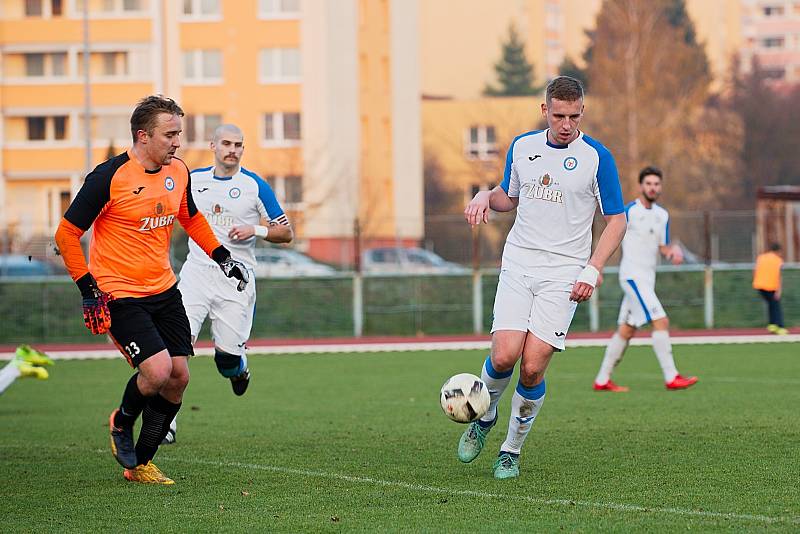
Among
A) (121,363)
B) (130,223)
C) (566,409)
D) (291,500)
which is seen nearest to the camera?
(291,500)

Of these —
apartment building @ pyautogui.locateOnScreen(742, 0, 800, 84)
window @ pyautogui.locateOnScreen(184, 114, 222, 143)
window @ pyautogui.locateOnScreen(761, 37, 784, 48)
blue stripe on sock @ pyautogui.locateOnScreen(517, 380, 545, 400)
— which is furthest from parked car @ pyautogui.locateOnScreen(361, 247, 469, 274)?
window @ pyautogui.locateOnScreen(761, 37, 784, 48)

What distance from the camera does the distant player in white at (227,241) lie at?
10.9 m

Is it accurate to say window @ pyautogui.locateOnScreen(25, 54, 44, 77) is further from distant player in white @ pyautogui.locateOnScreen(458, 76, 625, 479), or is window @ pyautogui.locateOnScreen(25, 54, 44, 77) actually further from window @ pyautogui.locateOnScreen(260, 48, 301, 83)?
distant player in white @ pyautogui.locateOnScreen(458, 76, 625, 479)

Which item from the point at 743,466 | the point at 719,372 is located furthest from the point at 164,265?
the point at 719,372

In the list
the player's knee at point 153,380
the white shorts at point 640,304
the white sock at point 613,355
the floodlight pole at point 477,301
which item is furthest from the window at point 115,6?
the player's knee at point 153,380

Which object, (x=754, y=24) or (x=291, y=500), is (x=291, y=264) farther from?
(x=754, y=24)

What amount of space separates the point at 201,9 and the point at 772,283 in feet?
128

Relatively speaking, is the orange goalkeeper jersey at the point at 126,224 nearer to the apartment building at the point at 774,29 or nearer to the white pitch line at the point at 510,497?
the white pitch line at the point at 510,497

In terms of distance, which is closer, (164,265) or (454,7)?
(164,265)

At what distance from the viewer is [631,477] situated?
8.07 meters

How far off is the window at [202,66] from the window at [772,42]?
7738 centimetres

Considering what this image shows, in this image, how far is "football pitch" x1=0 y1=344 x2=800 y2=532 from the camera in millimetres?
6957

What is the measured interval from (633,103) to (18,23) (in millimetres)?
27747

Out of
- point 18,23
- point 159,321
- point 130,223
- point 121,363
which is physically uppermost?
point 18,23
